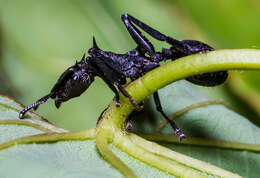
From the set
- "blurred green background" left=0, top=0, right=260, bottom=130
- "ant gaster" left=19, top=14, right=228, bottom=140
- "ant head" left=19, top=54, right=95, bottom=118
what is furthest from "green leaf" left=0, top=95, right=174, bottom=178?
"blurred green background" left=0, top=0, right=260, bottom=130

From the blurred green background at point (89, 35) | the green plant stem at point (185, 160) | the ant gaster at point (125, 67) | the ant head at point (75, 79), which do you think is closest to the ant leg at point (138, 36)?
the ant gaster at point (125, 67)

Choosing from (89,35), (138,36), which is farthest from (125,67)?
(89,35)

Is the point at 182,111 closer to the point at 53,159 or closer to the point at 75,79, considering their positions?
the point at 75,79

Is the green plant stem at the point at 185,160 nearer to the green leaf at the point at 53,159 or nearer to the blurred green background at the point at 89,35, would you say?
the green leaf at the point at 53,159

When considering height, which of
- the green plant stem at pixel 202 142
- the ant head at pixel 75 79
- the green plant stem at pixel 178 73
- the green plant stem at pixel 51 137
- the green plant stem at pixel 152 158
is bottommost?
the green plant stem at pixel 202 142

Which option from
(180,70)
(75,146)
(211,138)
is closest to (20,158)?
(75,146)

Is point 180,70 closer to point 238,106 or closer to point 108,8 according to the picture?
point 238,106
